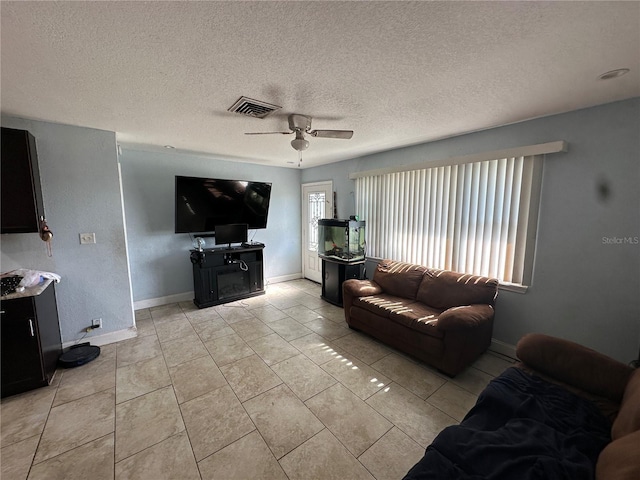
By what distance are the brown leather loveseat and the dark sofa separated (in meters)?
0.53

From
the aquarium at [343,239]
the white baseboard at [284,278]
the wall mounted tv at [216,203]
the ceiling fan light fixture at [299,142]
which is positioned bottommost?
the white baseboard at [284,278]

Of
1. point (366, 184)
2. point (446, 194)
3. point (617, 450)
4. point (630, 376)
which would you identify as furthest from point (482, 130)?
point (617, 450)

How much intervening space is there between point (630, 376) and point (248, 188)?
4.57 m

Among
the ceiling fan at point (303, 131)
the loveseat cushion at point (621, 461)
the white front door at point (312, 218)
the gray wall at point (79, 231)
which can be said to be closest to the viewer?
the loveseat cushion at point (621, 461)

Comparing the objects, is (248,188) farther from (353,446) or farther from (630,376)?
(630,376)

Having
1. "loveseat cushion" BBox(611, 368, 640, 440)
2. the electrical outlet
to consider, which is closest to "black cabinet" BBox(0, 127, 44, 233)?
the electrical outlet

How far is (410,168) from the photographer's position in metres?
3.51

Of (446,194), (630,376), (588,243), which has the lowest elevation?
(630,376)

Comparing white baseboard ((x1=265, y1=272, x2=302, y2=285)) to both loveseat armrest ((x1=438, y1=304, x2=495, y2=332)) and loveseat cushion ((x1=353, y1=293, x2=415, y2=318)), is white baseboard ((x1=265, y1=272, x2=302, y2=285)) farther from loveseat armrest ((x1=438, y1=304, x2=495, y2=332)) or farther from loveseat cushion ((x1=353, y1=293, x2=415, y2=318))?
loveseat armrest ((x1=438, y1=304, x2=495, y2=332))

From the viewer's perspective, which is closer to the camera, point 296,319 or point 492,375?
point 492,375

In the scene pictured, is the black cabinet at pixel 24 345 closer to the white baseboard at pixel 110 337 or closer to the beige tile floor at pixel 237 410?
the beige tile floor at pixel 237 410

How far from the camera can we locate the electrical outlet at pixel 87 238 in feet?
9.24

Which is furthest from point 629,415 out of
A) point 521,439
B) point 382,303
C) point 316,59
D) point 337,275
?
point 337,275

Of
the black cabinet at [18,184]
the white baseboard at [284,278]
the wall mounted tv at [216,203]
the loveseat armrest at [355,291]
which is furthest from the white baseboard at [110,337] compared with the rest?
the loveseat armrest at [355,291]
